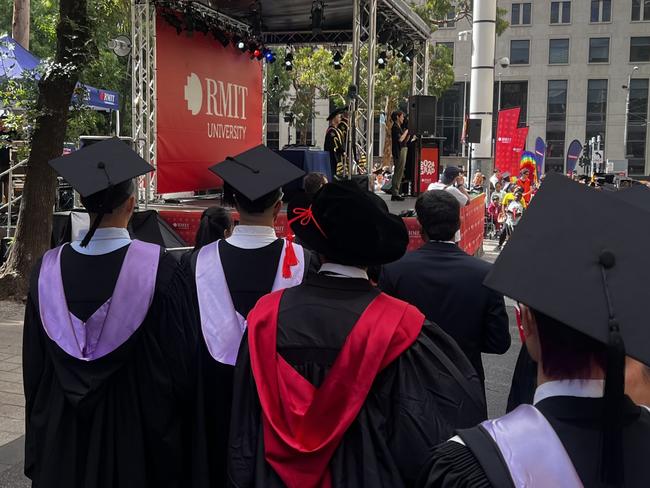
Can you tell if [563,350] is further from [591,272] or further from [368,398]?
[368,398]

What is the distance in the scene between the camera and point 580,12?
180 feet

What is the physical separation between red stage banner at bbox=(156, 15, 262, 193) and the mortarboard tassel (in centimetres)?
1083

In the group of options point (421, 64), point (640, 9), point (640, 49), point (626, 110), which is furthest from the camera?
point (640, 49)

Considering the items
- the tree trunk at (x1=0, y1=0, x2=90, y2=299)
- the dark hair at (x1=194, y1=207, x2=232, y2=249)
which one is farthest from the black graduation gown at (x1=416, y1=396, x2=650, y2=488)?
the tree trunk at (x1=0, y1=0, x2=90, y2=299)

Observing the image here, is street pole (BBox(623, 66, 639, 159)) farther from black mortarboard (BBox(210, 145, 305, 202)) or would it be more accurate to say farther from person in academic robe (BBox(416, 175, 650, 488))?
person in academic robe (BBox(416, 175, 650, 488))

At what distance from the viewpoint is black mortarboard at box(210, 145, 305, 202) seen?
342 cm

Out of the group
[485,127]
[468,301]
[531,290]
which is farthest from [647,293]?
[485,127]

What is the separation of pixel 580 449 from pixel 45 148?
921 centimetres

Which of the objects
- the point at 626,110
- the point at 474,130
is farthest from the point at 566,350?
the point at 626,110

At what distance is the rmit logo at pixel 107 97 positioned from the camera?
15680 mm

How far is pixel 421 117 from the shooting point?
46.9 ft

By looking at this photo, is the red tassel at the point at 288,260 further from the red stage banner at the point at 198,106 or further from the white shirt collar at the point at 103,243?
the red stage banner at the point at 198,106

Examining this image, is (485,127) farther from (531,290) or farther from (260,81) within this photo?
(531,290)

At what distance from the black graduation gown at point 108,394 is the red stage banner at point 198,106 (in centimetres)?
888
